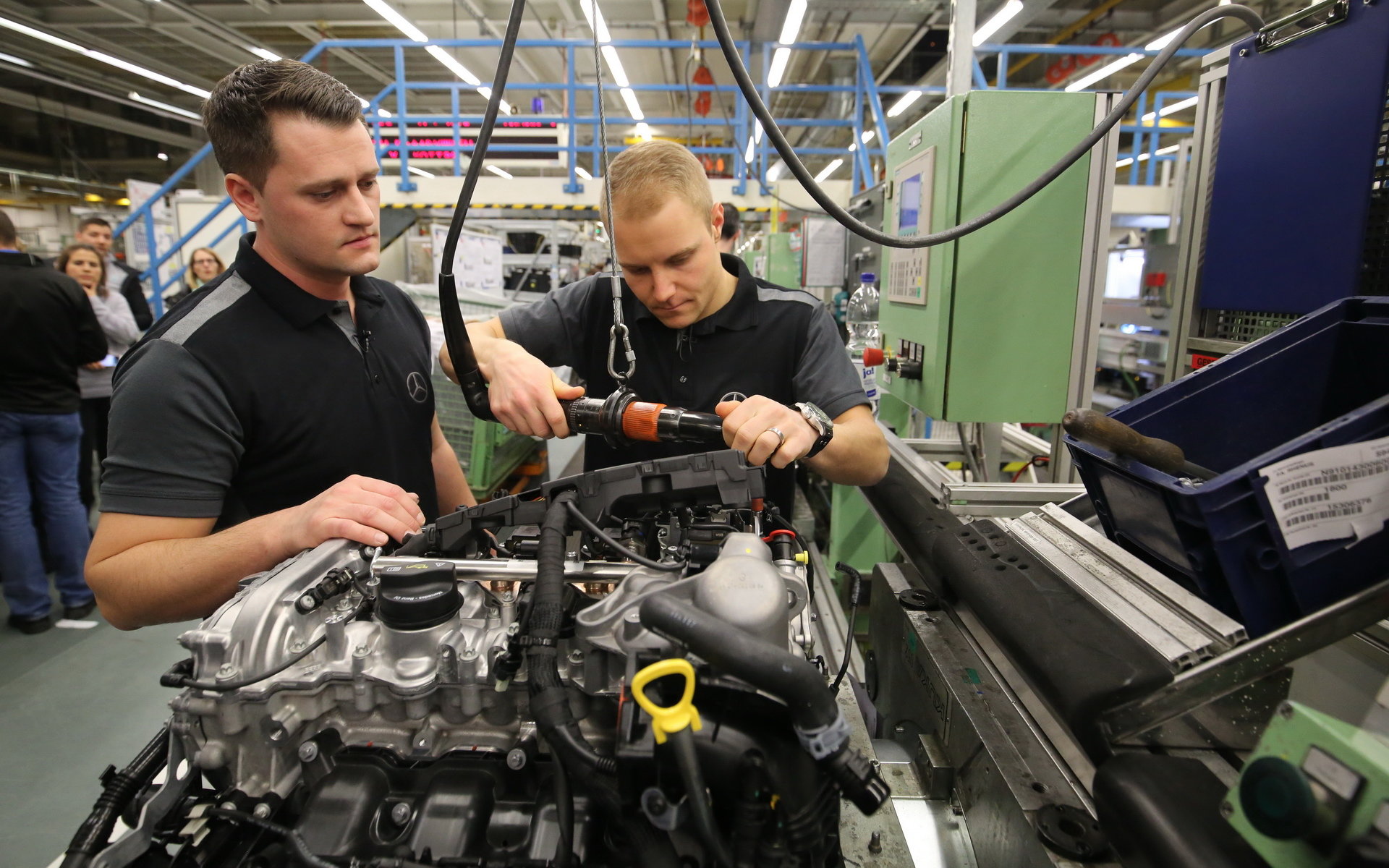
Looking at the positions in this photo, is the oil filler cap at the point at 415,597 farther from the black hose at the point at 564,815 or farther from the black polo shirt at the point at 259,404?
the black polo shirt at the point at 259,404

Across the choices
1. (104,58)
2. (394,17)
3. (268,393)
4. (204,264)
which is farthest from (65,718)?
(104,58)

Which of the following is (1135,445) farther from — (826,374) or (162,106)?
(162,106)

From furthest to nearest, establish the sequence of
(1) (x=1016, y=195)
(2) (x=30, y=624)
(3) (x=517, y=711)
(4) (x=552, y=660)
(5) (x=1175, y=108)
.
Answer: (5) (x=1175, y=108)
(2) (x=30, y=624)
(1) (x=1016, y=195)
(3) (x=517, y=711)
(4) (x=552, y=660)

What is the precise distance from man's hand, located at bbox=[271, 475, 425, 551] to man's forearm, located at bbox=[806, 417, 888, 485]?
77 centimetres

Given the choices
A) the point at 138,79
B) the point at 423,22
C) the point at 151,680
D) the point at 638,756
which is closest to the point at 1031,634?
the point at 638,756

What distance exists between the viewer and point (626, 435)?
1.04 meters

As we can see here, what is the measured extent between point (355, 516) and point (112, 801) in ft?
1.33

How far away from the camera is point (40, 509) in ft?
11.0

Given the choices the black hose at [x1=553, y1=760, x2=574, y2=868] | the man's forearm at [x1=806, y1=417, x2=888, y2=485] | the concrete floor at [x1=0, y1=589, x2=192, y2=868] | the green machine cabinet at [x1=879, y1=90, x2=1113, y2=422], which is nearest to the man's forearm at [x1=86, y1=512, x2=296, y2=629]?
the black hose at [x1=553, y1=760, x2=574, y2=868]

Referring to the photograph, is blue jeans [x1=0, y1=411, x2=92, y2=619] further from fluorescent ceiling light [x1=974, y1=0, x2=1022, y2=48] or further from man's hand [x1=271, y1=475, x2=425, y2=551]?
fluorescent ceiling light [x1=974, y1=0, x2=1022, y2=48]

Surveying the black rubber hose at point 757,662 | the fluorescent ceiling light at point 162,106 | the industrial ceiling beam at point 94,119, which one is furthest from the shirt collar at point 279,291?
the industrial ceiling beam at point 94,119

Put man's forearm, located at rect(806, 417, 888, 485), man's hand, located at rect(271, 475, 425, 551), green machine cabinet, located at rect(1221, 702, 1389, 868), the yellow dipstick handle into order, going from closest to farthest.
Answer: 1. green machine cabinet, located at rect(1221, 702, 1389, 868)
2. the yellow dipstick handle
3. man's hand, located at rect(271, 475, 425, 551)
4. man's forearm, located at rect(806, 417, 888, 485)

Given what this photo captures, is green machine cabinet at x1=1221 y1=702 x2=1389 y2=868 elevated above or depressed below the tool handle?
below

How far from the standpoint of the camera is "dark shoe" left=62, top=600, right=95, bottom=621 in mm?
3322
